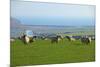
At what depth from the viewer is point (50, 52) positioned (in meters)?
2.38

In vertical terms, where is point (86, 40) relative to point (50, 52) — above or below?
above

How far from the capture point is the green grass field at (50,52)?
2252 mm

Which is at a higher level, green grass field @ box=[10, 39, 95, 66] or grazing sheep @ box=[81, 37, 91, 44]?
grazing sheep @ box=[81, 37, 91, 44]

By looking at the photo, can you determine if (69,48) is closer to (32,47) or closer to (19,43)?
(32,47)

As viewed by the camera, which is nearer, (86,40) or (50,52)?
(50,52)

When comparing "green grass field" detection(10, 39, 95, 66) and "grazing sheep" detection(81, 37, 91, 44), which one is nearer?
"green grass field" detection(10, 39, 95, 66)

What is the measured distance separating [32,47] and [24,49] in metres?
0.10

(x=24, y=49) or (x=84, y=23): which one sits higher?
(x=84, y=23)

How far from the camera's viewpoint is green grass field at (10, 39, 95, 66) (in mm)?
2252

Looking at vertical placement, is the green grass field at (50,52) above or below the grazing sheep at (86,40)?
below

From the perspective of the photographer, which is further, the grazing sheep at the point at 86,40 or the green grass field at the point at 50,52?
the grazing sheep at the point at 86,40

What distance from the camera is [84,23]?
2.55 m

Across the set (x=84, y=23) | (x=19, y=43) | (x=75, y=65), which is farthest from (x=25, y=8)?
(x=75, y=65)
